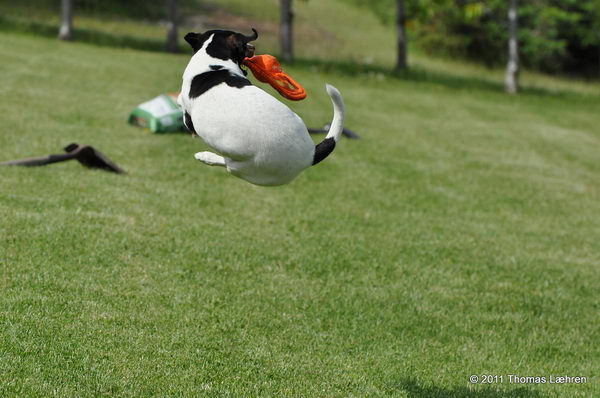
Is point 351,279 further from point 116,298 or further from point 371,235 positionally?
point 116,298

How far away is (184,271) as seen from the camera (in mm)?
7172

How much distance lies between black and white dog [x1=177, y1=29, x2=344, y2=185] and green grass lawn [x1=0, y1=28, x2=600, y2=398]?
7.86 ft

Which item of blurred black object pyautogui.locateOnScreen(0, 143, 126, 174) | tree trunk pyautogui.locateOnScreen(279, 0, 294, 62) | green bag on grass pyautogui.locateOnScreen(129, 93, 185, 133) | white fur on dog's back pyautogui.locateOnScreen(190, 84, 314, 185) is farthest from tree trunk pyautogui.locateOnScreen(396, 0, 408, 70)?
white fur on dog's back pyautogui.locateOnScreen(190, 84, 314, 185)

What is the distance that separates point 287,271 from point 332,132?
13.9 ft

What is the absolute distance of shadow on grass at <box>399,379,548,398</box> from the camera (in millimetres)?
5520

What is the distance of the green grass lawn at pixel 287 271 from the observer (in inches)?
218

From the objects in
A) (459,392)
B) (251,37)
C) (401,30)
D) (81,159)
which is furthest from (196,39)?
(401,30)

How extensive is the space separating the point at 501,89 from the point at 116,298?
22.9 metres

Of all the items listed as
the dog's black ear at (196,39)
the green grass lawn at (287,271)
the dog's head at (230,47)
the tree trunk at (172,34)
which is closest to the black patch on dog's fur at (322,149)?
the dog's head at (230,47)

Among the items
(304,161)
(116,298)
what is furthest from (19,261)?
(304,161)

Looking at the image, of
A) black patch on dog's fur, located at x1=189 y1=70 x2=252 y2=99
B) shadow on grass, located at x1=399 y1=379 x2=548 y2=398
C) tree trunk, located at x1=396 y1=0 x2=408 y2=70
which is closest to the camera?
black patch on dog's fur, located at x1=189 y1=70 x2=252 y2=99

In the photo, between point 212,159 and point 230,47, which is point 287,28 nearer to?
point 230,47

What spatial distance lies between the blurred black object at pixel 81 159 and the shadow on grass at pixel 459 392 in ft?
19.8

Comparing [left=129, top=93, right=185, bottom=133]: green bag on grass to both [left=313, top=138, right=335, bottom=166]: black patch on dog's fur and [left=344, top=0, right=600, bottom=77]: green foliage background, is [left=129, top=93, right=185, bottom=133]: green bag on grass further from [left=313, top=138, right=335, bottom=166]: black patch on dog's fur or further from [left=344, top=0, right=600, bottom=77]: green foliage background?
[left=344, top=0, right=600, bottom=77]: green foliage background
